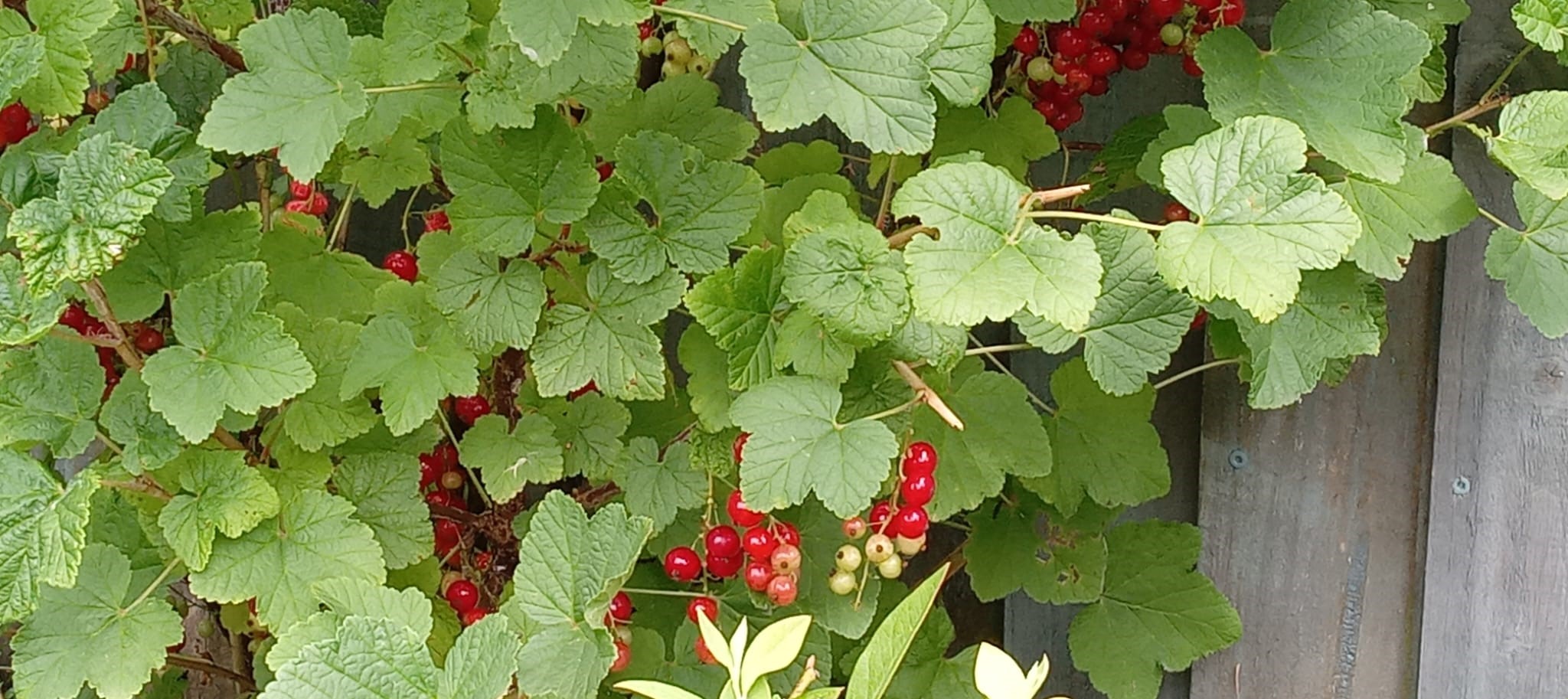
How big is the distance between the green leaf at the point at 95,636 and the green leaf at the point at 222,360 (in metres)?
0.19

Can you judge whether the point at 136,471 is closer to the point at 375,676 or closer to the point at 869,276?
the point at 375,676

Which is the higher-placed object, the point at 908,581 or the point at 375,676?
the point at 375,676

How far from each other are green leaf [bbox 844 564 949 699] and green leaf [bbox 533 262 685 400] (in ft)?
1.15

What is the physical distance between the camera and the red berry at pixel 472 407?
3.80ft

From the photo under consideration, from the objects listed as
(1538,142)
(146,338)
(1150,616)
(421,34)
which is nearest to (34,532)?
(146,338)

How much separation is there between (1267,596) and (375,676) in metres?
1.01

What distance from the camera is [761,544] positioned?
0.95 metres

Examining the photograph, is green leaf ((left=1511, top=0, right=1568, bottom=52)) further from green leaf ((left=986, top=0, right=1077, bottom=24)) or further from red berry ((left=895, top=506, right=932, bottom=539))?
red berry ((left=895, top=506, right=932, bottom=539))

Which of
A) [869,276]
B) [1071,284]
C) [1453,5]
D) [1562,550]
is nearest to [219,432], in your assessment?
[869,276]

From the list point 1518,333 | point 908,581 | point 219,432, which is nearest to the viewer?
point 219,432

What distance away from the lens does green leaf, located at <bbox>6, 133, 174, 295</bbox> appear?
0.81 m

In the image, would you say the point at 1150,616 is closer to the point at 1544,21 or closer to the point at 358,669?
the point at 1544,21

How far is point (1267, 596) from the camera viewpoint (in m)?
1.32

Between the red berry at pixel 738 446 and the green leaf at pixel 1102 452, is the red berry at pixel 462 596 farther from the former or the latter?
the green leaf at pixel 1102 452
